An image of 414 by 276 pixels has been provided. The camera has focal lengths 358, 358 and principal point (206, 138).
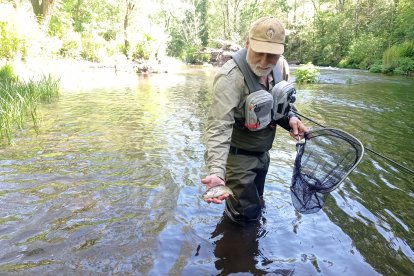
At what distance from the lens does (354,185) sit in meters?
5.20

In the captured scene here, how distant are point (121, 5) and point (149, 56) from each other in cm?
437

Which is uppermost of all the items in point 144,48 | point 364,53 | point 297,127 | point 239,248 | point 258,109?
point 144,48

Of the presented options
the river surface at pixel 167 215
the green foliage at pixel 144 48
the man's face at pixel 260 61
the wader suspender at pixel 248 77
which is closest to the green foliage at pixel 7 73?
the river surface at pixel 167 215

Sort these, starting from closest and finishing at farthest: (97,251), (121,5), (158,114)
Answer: (97,251) < (158,114) < (121,5)

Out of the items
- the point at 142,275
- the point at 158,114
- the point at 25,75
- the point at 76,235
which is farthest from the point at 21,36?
the point at 142,275

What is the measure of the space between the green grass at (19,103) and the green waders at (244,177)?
4802mm

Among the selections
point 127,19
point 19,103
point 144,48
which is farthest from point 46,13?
point 19,103

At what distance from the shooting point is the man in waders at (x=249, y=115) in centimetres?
281

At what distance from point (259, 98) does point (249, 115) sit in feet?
0.56

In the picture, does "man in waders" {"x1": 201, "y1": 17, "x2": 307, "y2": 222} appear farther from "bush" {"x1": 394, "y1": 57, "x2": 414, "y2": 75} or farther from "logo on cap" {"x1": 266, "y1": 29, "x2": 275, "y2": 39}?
"bush" {"x1": 394, "y1": 57, "x2": 414, "y2": 75}

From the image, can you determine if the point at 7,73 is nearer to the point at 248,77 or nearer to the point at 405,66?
the point at 248,77

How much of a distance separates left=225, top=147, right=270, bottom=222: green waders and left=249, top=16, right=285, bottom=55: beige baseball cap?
40.3 inches

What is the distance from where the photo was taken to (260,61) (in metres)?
2.98

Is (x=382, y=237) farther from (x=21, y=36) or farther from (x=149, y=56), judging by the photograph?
(x=149, y=56)
